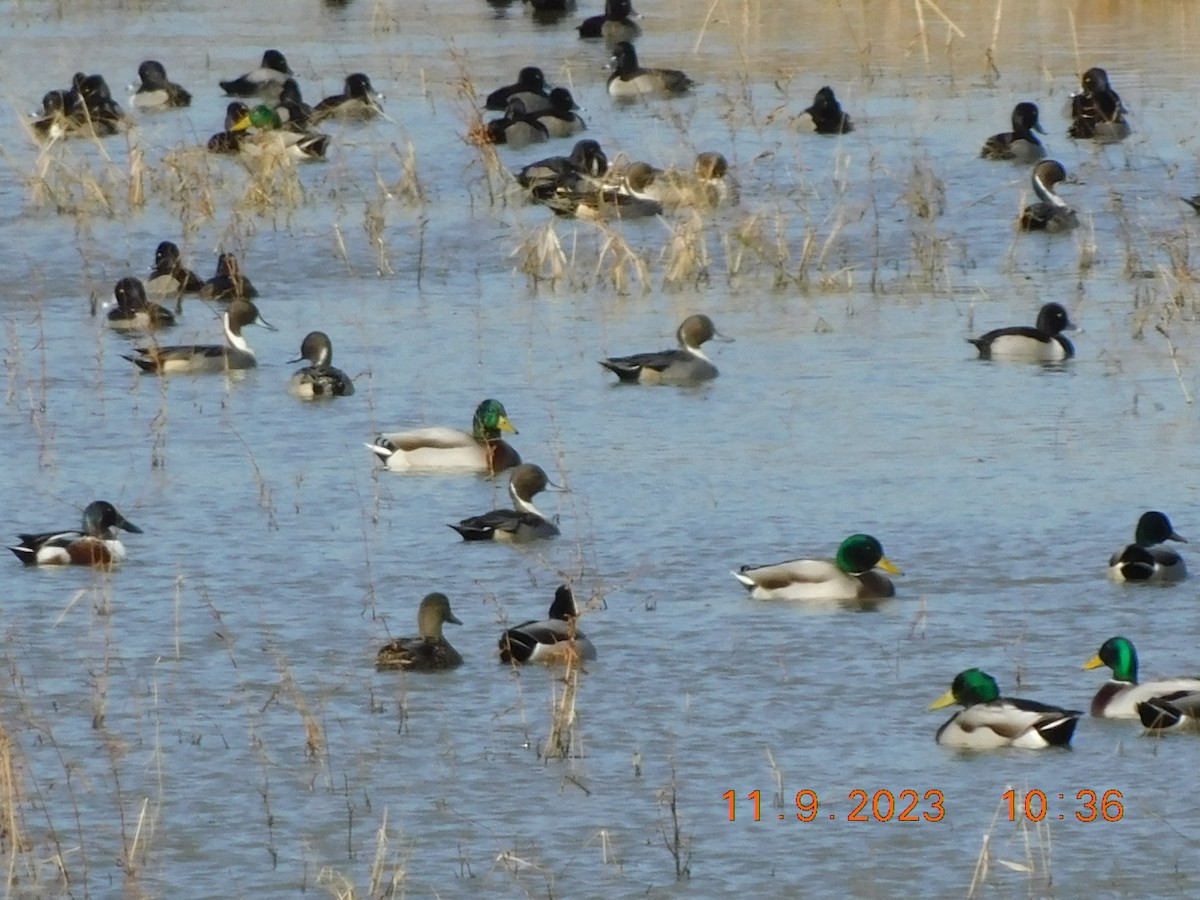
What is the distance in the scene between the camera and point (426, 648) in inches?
384

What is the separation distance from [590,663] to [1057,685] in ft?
5.60

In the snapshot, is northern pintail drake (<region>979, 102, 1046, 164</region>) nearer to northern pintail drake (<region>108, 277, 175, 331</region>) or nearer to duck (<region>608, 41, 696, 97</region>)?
duck (<region>608, 41, 696, 97</region>)

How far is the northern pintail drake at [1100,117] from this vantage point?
76.4 feet

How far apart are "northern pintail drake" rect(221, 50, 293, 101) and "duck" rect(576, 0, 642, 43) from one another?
5.07 metres

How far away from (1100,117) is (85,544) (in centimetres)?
1416

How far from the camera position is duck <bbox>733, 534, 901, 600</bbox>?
10812mm

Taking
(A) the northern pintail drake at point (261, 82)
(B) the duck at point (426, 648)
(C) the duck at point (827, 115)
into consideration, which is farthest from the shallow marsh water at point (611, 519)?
(A) the northern pintail drake at point (261, 82)

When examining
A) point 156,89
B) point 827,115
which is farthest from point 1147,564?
point 156,89

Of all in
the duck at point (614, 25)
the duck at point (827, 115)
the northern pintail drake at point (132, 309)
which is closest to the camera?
the northern pintail drake at point (132, 309)

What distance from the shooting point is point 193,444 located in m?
14.0

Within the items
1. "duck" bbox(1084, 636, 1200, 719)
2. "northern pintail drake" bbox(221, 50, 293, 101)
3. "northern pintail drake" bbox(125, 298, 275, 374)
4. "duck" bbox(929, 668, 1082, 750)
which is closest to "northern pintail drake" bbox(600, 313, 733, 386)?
"northern pintail drake" bbox(125, 298, 275, 374)

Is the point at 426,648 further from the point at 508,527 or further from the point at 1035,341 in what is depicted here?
the point at 1035,341

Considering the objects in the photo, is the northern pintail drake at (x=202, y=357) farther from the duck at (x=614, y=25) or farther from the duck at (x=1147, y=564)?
the duck at (x=614, y=25)

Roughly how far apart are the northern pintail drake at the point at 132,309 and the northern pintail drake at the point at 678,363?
311 cm
